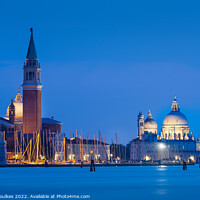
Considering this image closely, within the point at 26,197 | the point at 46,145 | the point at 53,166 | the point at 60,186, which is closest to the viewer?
the point at 26,197

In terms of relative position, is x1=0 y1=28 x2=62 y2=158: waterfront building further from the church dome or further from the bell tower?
the church dome

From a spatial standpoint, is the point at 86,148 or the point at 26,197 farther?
the point at 86,148

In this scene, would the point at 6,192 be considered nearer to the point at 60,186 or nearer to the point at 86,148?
the point at 60,186

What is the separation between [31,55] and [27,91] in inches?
250

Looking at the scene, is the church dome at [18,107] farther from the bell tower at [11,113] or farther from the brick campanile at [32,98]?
the brick campanile at [32,98]

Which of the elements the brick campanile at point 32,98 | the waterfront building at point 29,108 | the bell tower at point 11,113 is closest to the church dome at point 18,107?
the bell tower at point 11,113


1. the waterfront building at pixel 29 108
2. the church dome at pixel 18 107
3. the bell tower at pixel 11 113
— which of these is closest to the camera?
the waterfront building at pixel 29 108

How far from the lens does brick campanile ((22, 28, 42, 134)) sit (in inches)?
6442

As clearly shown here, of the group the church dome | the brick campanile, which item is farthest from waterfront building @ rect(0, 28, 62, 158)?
the church dome

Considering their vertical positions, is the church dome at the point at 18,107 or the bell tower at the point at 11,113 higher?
the church dome at the point at 18,107

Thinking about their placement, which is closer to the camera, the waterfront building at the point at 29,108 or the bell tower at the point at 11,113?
the waterfront building at the point at 29,108

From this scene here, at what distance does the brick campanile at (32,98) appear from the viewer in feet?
537

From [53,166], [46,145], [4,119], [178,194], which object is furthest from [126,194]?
[4,119]

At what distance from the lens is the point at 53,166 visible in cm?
14738
